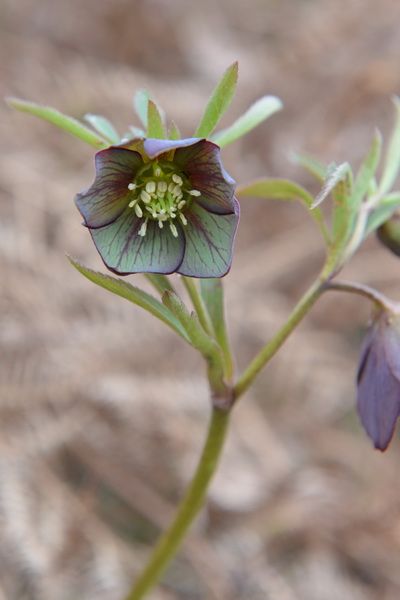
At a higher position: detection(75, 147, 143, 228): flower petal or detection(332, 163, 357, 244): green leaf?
detection(332, 163, 357, 244): green leaf

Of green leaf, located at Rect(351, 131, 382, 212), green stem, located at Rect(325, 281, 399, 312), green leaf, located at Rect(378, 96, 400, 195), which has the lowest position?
green stem, located at Rect(325, 281, 399, 312)

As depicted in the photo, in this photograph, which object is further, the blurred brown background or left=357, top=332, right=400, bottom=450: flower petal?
the blurred brown background

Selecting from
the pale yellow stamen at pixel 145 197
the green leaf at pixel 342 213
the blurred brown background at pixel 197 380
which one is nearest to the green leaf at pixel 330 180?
the green leaf at pixel 342 213

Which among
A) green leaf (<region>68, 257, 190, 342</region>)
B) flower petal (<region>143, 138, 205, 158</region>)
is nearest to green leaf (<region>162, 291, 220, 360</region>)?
green leaf (<region>68, 257, 190, 342</region>)

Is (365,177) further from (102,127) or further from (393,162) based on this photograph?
(102,127)

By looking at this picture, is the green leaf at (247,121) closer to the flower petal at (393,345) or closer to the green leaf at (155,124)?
the green leaf at (155,124)

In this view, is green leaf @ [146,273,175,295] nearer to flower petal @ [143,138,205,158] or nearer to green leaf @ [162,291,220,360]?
green leaf @ [162,291,220,360]

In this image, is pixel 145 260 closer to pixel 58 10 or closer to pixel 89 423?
pixel 89 423
